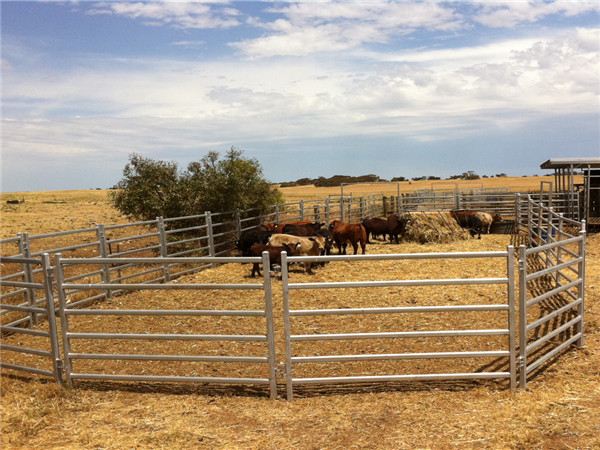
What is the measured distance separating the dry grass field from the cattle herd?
146 inches

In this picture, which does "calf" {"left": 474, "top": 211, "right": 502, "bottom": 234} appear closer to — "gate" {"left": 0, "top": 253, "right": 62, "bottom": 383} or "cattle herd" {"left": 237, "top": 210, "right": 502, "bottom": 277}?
"cattle herd" {"left": 237, "top": 210, "right": 502, "bottom": 277}

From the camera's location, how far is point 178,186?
55.2 feet

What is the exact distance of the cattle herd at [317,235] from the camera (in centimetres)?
1182

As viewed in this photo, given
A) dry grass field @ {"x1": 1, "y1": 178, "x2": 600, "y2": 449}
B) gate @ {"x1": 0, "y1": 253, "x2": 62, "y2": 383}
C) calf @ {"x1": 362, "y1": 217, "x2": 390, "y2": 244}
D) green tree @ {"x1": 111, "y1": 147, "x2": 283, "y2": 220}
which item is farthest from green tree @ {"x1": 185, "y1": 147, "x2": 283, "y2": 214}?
dry grass field @ {"x1": 1, "y1": 178, "x2": 600, "y2": 449}

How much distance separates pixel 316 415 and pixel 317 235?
924 centimetres

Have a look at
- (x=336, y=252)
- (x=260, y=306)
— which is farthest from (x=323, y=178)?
(x=260, y=306)

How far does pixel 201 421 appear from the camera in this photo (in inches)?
182

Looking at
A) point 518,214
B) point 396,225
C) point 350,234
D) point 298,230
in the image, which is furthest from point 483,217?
point 298,230

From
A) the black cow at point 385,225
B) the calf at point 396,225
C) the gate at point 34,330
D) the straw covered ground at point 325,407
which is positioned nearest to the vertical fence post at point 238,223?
the black cow at point 385,225

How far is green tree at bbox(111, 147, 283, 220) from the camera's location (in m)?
16.4

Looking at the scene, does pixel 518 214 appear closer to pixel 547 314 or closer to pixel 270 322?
pixel 547 314

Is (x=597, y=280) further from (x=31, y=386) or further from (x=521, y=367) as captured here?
(x=31, y=386)

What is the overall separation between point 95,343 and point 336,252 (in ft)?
30.9

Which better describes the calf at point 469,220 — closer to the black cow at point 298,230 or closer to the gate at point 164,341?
the black cow at point 298,230
